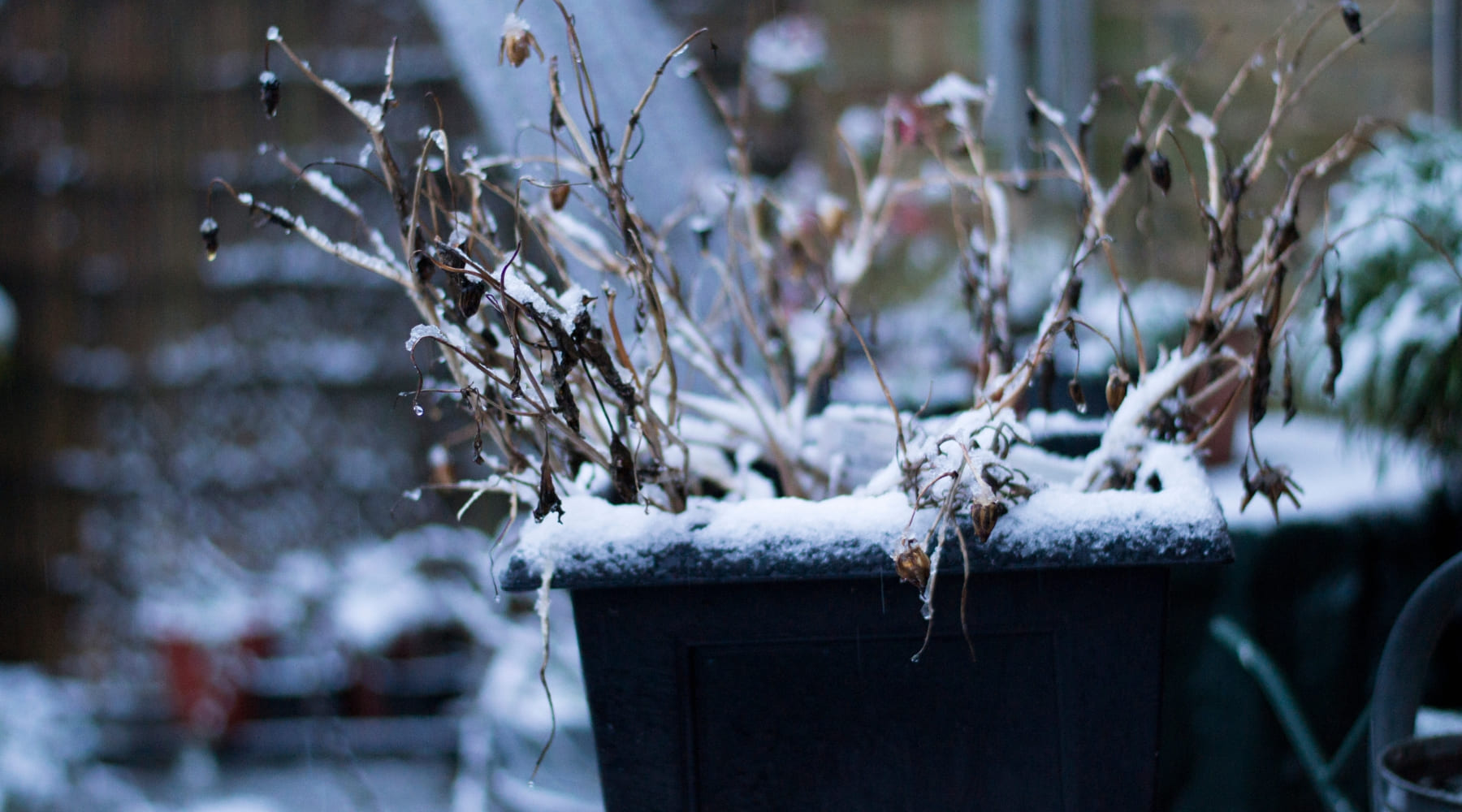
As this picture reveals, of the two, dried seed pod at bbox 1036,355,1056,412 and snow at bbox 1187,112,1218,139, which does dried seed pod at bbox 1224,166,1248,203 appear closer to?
snow at bbox 1187,112,1218,139

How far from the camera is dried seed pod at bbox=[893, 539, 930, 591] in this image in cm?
43

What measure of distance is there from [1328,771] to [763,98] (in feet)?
7.30

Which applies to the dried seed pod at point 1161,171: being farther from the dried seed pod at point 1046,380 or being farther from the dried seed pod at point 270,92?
the dried seed pod at point 270,92

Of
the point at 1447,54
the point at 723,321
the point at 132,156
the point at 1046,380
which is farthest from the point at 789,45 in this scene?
the point at 1046,380

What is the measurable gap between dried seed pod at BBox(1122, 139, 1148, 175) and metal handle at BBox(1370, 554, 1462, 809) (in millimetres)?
272

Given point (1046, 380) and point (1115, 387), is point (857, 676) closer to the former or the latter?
point (1115, 387)

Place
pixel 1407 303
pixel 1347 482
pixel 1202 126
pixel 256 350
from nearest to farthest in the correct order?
pixel 1202 126, pixel 1407 303, pixel 1347 482, pixel 256 350

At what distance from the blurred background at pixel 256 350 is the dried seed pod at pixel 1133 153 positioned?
169 cm

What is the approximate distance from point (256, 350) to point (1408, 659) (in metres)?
3.02

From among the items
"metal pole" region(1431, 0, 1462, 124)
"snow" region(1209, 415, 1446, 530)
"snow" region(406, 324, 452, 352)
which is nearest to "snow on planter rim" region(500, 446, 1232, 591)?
"snow" region(406, 324, 452, 352)

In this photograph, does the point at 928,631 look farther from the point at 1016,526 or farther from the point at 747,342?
the point at 747,342

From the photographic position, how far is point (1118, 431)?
59cm

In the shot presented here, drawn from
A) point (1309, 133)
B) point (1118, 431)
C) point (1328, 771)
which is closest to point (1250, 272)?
point (1118, 431)

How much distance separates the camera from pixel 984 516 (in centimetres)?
44
